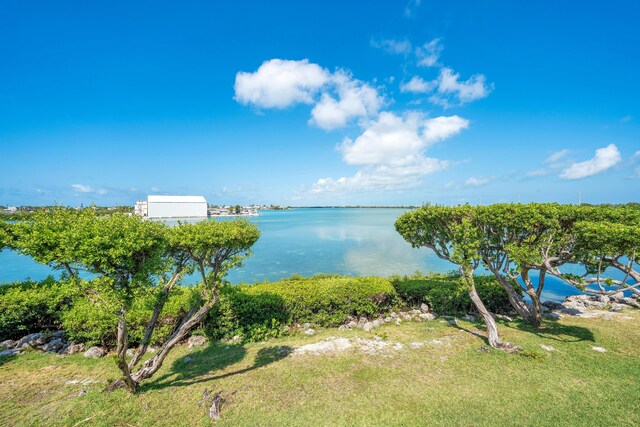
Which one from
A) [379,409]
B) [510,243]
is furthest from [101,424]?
[510,243]

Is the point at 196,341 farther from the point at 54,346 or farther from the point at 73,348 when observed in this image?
the point at 54,346

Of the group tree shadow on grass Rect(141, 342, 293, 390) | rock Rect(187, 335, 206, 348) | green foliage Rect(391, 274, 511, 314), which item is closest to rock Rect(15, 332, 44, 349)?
rock Rect(187, 335, 206, 348)

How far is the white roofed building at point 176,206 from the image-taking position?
87.1 meters

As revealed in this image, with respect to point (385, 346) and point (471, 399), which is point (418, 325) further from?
point (471, 399)

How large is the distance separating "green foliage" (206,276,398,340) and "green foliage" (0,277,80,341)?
517cm

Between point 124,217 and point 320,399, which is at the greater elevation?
point 124,217

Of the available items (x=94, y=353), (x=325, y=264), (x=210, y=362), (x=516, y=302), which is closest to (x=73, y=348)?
(x=94, y=353)

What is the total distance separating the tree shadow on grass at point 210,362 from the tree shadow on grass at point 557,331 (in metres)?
9.12

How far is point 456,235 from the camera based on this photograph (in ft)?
33.6

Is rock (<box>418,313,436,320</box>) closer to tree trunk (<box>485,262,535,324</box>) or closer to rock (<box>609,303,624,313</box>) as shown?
tree trunk (<box>485,262,535,324</box>)

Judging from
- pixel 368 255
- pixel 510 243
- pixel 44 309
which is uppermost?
pixel 510 243

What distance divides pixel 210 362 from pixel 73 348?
16.6ft

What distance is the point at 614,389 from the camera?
6.73m

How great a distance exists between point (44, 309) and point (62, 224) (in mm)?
7475
